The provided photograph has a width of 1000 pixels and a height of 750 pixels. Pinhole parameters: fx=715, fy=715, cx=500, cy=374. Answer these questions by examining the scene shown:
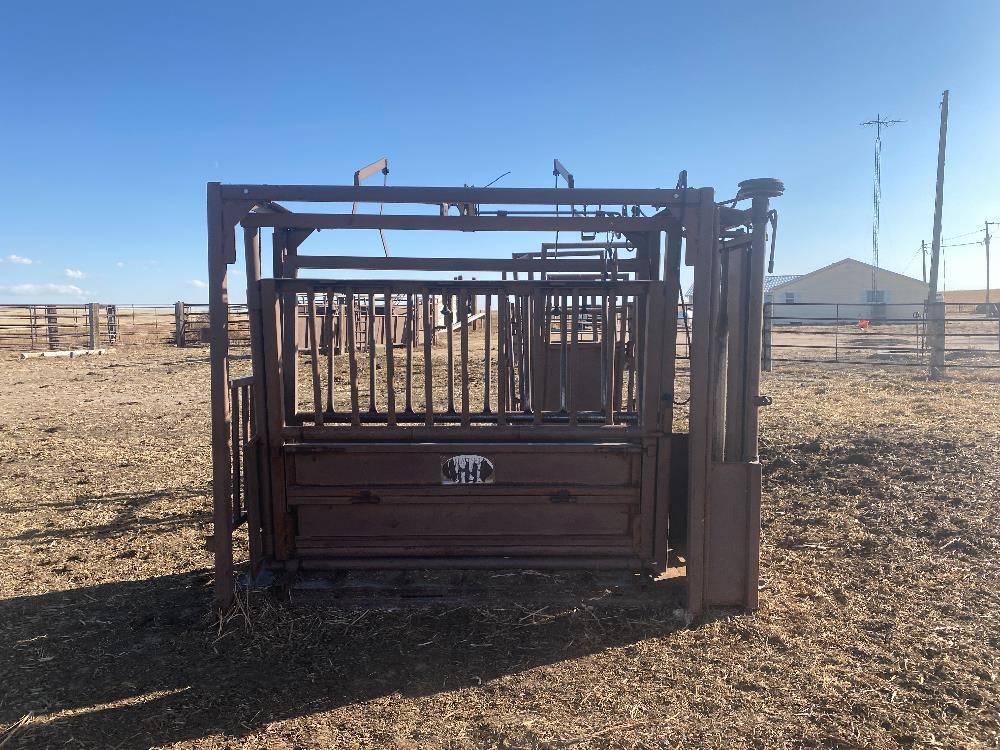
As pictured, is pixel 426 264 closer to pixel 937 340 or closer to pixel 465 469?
pixel 465 469

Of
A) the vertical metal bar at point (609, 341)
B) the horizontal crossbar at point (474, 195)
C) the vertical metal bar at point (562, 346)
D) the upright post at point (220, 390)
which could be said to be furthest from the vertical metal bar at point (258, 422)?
the vertical metal bar at point (609, 341)

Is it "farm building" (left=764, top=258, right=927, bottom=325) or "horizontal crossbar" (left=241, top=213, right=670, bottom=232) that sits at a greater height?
"farm building" (left=764, top=258, right=927, bottom=325)

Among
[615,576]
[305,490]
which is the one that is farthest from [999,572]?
[305,490]

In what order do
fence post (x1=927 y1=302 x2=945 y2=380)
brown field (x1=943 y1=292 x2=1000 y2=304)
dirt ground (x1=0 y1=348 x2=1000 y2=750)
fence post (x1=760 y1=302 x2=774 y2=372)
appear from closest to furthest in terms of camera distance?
1. dirt ground (x1=0 y1=348 x2=1000 y2=750)
2. fence post (x1=927 y1=302 x2=945 y2=380)
3. fence post (x1=760 y1=302 x2=774 y2=372)
4. brown field (x1=943 y1=292 x2=1000 y2=304)

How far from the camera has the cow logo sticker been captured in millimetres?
4121

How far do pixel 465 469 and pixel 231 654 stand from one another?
153 cm

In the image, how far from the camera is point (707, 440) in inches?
156

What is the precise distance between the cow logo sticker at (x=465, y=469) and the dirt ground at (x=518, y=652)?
72cm

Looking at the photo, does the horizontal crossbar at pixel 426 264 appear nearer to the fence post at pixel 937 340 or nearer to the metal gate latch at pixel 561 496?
the metal gate latch at pixel 561 496

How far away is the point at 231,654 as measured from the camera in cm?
356

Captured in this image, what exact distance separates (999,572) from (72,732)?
16.8 ft

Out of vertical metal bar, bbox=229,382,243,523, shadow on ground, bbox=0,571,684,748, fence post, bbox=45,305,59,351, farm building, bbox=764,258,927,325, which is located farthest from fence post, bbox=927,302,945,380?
farm building, bbox=764,258,927,325

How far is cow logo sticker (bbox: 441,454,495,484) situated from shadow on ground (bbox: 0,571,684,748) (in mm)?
718

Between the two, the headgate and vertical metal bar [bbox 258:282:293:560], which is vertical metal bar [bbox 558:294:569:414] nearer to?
the headgate
